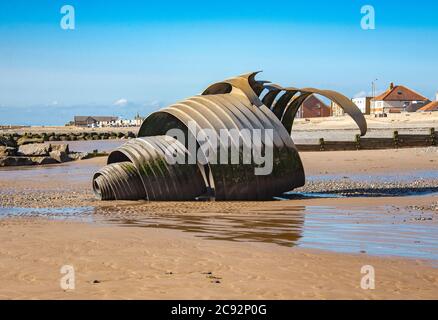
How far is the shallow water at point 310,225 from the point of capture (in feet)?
24.6

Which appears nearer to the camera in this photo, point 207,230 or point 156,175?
point 207,230

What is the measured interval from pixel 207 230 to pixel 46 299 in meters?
3.70

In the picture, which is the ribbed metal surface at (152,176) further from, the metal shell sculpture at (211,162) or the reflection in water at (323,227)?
the reflection in water at (323,227)

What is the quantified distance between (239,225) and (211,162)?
2.83m

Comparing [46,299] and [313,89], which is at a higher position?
[313,89]

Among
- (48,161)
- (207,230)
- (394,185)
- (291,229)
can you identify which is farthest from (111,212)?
(48,161)

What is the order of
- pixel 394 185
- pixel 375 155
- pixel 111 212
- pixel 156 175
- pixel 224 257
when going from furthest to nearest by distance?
pixel 375 155
pixel 394 185
pixel 156 175
pixel 111 212
pixel 224 257

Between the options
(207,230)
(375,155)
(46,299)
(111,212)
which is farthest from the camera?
(375,155)

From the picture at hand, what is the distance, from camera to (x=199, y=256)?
22.5 feet

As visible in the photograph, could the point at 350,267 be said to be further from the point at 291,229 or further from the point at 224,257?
the point at 291,229

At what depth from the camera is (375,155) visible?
25.5 m

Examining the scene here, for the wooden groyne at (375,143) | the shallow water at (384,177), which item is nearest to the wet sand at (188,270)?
the shallow water at (384,177)

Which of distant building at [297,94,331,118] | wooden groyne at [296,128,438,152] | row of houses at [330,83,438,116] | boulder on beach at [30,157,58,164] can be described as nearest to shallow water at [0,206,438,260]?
boulder on beach at [30,157,58,164]

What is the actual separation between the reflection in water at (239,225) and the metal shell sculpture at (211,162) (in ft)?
5.09
